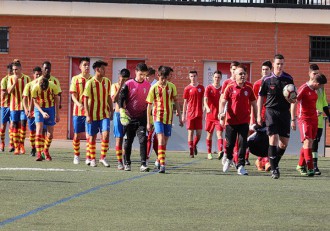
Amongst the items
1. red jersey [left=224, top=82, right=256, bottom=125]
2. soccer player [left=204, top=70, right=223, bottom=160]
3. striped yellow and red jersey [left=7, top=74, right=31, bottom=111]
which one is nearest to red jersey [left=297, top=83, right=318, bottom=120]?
red jersey [left=224, top=82, right=256, bottom=125]

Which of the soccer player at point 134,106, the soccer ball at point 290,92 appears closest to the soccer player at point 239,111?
the soccer ball at point 290,92

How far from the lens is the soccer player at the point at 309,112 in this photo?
1809 centimetres

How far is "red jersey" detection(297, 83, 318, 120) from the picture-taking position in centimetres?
1812

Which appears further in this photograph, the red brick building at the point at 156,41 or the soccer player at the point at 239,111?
the red brick building at the point at 156,41

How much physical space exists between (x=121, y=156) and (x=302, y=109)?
3474 millimetres

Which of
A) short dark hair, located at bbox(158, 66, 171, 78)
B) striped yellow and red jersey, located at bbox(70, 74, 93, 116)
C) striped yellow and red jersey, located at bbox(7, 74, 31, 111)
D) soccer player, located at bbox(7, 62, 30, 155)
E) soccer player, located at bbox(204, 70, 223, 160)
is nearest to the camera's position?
short dark hair, located at bbox(158, 66, 171, 78)

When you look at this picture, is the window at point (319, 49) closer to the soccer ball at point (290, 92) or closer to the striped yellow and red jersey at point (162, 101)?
the striped yellow and red jersey at point (162, 101)

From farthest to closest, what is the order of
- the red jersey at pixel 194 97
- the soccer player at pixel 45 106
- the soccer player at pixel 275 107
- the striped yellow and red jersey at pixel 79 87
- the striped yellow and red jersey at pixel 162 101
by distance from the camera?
the red jersey at pixel 194 97, the soccer player at pixel 45 106, the striped yellow and red jersey at pixel 79 87, the striped yellow and red jersey at pixel 162 101, the soccer player at pixel 275 107

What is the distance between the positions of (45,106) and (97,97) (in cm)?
222

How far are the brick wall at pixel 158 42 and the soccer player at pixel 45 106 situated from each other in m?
13.3

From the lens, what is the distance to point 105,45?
1385 inches

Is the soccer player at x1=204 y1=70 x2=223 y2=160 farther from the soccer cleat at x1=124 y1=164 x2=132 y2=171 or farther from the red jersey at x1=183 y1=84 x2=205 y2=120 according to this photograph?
the soccer cleat at x1=124 y1=164 x2=132 y2=171

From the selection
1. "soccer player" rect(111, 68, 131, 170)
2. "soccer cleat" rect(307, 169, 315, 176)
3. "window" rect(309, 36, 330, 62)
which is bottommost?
"soccer cleat" rect(307, 169, 315, 176)

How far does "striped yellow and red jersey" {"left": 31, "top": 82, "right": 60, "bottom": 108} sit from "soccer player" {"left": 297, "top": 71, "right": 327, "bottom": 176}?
19.0 ft
